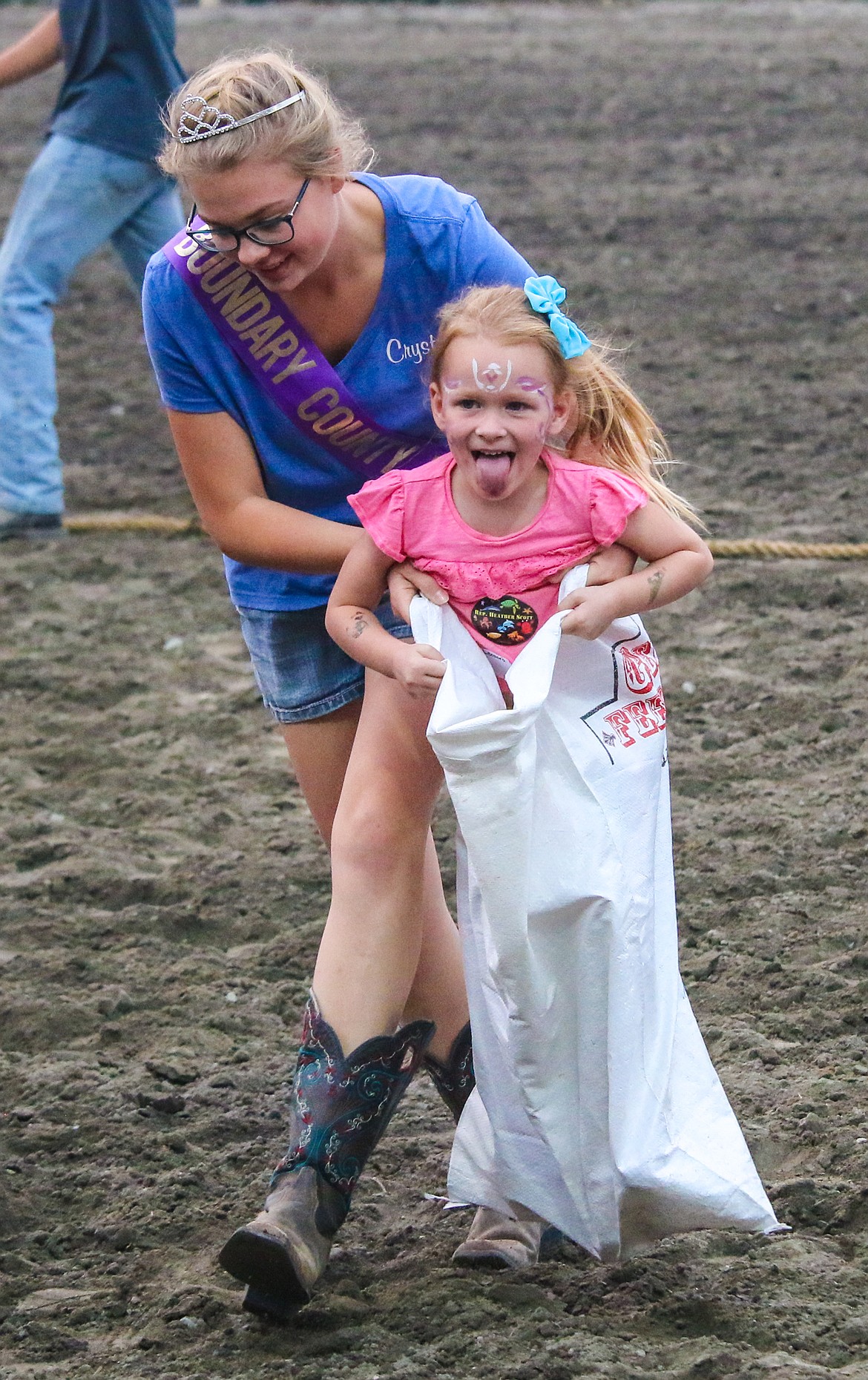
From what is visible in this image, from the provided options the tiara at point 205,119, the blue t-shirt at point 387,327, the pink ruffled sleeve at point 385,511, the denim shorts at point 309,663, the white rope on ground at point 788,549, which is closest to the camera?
the tiara at point 205,119

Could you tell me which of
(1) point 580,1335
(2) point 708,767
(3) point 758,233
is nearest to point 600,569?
(1) point 580,1335

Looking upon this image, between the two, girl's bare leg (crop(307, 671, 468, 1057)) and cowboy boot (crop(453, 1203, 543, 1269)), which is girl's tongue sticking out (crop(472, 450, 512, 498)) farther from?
cowboy boot (crop(453, 1203, 543, 1269))

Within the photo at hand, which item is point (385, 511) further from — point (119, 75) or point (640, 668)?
point (119, 75)

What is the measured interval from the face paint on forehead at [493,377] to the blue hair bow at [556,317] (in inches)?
3.3

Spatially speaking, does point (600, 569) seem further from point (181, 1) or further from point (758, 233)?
point (181, 1)

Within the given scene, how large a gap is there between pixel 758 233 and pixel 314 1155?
730cm

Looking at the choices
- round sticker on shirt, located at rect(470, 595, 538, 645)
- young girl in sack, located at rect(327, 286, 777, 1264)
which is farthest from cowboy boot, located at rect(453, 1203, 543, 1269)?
round sticker on shirt, located at rect(470, 595, 538, 645)

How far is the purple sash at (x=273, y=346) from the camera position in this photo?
244 centimetres

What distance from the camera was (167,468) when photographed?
6.80 meters

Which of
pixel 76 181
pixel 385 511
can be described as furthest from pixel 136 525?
pixel 385 511

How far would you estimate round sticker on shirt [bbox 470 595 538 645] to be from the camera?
2.35m

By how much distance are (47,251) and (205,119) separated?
12.1ft

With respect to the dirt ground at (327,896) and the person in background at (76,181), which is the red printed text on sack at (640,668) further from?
the person in background at (76,181)

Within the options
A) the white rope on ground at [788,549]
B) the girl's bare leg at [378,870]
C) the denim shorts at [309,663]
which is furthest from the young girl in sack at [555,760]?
the white rope on ground at [788,549]
